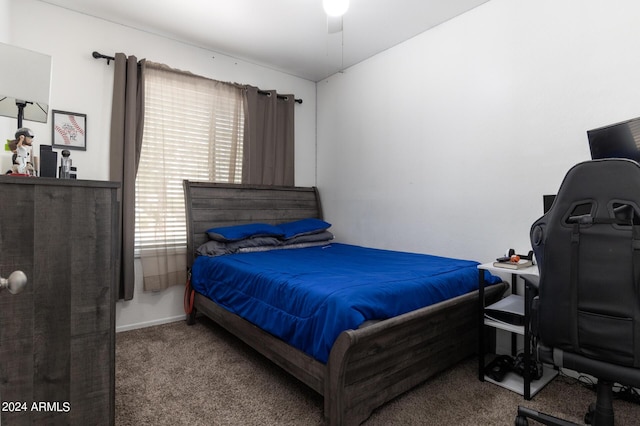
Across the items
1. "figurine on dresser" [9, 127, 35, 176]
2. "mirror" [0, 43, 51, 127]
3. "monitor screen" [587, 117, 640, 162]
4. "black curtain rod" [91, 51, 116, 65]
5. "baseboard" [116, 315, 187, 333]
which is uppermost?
"black curtain rod" [91, 51, 116, 65]

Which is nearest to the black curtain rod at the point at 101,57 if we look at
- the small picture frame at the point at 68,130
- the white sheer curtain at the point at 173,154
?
the white sheer curtain at the point at 173,154

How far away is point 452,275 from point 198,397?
1738mm

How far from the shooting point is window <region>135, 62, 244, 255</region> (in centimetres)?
321

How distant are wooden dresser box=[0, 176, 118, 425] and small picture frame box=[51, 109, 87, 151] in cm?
209

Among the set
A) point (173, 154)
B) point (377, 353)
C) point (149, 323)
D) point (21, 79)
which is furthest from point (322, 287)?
point (173, 154)

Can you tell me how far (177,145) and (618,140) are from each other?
3.45m

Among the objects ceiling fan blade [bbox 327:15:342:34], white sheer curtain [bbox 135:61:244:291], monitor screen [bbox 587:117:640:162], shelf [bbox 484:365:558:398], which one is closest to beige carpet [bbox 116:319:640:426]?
shelf [bbox 484:365:558:398]

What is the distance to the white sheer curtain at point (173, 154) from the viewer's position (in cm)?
320

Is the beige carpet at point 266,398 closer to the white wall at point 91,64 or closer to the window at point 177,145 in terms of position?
the white wall at point 91,64

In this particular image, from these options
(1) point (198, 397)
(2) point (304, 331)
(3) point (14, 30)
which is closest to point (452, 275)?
(2) point (304, 331)

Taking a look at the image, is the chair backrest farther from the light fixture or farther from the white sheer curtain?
the white sheer curtain

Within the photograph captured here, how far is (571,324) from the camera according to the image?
4.25 ft

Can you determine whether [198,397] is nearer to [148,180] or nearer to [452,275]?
[452,275]

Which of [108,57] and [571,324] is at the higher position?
[108,57]
